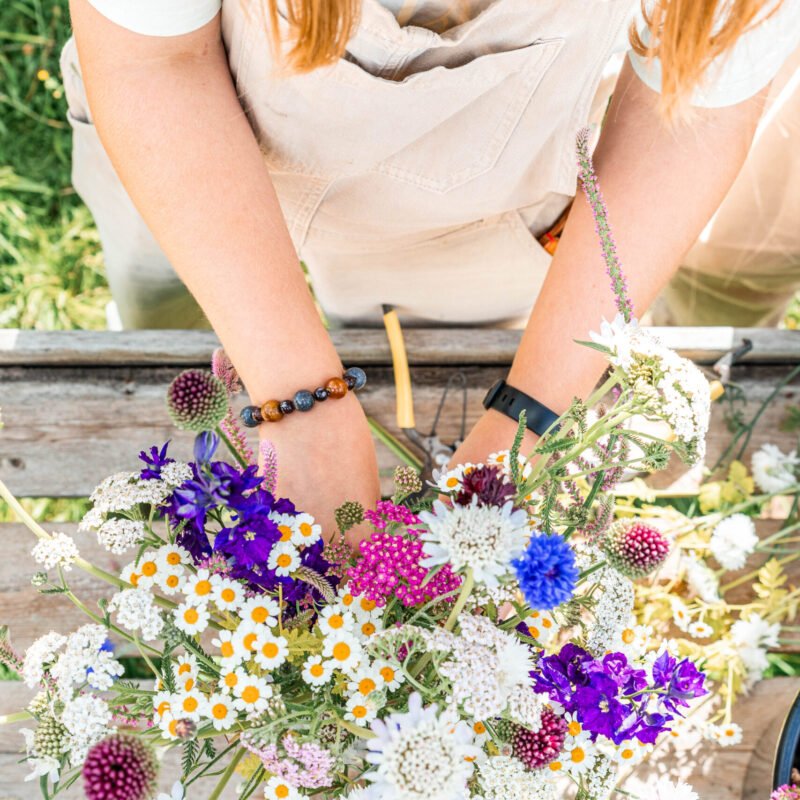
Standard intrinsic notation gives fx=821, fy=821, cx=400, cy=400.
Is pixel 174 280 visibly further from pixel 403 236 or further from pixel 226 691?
pixel 226 691

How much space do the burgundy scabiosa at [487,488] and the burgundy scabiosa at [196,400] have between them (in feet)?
0.49

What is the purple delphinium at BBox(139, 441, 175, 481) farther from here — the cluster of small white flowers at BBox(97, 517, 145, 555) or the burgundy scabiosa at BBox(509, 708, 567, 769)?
the burgundy scabiosa at BBox(509, 708, 567, 769)

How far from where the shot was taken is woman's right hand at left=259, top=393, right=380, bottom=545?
0.60 metres

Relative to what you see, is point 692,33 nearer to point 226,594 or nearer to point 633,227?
point 633,227

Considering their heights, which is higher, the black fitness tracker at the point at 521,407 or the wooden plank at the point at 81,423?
the black fitness tracker at the point at 521,407

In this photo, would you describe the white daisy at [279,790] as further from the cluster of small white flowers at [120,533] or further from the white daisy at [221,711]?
the cluster of small white flowers at [120,533]

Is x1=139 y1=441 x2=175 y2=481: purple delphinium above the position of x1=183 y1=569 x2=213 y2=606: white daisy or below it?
above

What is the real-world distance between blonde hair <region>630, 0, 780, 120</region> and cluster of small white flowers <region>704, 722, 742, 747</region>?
0.53m

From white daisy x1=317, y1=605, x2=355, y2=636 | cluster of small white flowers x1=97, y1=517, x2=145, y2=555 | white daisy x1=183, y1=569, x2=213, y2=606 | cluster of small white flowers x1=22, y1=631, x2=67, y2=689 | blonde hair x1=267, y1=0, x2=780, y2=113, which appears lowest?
cluster of small white flowers x1=22, y1=631, x2=67, y2=689

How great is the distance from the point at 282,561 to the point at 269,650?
0.16 feet

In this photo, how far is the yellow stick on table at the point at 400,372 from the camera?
864 millimetres

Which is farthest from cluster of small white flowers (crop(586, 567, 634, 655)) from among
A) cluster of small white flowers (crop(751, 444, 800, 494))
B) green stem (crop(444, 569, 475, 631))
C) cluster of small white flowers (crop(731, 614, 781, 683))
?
cluster of small white flowers (crop(751, 444, 800, 494))

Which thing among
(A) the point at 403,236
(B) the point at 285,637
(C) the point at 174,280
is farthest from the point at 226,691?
(C) the point at 174,280

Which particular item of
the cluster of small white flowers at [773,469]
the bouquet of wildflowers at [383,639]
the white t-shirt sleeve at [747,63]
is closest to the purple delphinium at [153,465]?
the bouquet of wildflowers at [383,639]
